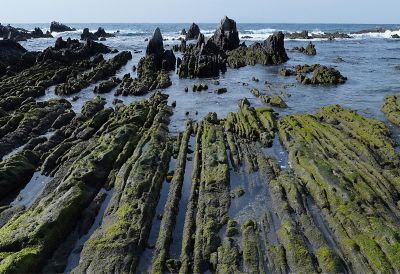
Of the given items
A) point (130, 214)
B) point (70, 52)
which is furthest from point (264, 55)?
point (130, 214)

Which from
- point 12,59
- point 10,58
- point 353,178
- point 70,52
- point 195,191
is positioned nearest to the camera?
point 353,178

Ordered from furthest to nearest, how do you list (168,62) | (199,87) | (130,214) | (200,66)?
(168,62), (200,66), (199,87), (130,214)

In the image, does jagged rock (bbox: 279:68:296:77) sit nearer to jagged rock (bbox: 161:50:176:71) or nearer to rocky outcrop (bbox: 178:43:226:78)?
rocky outcrop (bbox: 178:43:226:78)

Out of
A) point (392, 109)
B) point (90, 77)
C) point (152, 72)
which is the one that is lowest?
point (392, 109)

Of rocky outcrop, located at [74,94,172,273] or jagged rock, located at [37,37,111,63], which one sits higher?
jagged rock, located at [37,37,111,63]

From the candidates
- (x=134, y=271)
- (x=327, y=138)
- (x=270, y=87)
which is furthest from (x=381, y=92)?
(x=134, y=271)

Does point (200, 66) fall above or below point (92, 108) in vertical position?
above

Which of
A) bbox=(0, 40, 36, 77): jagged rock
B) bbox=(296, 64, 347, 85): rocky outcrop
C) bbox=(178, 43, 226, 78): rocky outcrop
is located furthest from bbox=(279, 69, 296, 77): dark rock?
bbox=(0, 40, 36, 77): jagged rock

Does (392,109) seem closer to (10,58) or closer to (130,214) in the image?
(130,214)
